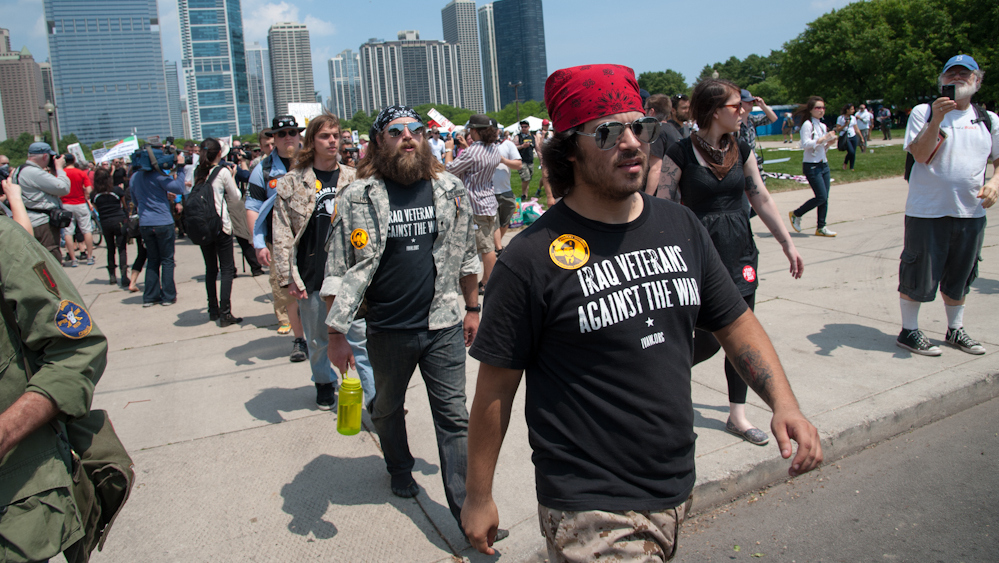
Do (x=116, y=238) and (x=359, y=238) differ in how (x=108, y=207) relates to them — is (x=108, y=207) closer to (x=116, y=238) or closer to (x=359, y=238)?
(x=116, y=238)

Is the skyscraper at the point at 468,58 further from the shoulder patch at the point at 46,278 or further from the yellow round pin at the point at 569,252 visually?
the yellow round pin at the point at 569,252

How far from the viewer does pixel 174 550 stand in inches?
124

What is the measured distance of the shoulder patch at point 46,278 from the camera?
1.83 m

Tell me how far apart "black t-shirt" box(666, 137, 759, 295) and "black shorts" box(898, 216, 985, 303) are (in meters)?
2.23

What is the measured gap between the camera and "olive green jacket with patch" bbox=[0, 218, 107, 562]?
1.75m

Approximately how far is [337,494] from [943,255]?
465 centimetres

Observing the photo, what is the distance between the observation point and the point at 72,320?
1.85 m

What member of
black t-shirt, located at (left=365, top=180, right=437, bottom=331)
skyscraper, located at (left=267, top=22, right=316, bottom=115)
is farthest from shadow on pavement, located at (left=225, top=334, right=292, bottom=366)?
skyscraper, located at (left=267, top=22, right=316, bottom=115)

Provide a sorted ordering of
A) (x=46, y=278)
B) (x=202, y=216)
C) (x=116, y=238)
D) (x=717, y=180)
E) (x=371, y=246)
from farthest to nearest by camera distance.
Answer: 1. (x=116, y=238)
2. (x=202, y=216)
3. (x=717, y=180)
4. (x=371, y=246)
5. (x=46, y=278)

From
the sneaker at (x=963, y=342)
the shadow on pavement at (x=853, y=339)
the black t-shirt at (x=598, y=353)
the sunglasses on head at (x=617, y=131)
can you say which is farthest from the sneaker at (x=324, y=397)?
the sneaker at (x=963, y=342)

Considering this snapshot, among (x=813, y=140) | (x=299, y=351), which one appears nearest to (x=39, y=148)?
(x=299, y=351)

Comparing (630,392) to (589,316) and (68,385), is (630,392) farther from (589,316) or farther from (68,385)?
(68,385)

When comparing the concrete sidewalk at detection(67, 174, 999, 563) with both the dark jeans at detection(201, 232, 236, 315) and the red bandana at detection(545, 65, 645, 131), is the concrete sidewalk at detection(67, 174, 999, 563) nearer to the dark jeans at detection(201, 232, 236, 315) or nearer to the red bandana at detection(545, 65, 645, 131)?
the dark jeans at detection(201, 232, 236, 315)

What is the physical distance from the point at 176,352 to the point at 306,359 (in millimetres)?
1549
